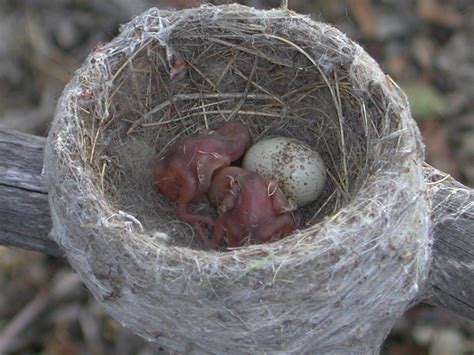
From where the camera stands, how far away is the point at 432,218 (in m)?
2.05

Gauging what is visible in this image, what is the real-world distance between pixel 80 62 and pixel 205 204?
1811 millimetres

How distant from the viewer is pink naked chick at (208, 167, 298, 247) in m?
2.36

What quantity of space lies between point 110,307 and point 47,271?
183cm

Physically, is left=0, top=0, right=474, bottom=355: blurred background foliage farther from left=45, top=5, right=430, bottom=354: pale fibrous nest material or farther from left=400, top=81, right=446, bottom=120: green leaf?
left=45, top=5, right=430, bottom=354: pale fibrous nest material

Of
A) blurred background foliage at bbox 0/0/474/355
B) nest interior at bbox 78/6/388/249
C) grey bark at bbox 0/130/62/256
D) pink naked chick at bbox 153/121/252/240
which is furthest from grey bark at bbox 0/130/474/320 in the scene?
blurred background foliage at bbox 0/0/474/355

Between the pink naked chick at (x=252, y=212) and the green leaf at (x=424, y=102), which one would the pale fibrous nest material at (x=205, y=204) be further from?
the green leaf at (x=424, y=102)

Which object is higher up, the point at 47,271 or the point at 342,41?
the point at 342,41

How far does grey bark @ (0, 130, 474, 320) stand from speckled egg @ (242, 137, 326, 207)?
42 cm

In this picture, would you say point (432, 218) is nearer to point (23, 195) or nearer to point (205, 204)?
point (205, 204)

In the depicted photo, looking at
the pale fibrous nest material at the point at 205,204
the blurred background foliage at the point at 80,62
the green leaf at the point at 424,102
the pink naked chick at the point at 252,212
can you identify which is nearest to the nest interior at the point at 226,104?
the pale fibrous nest material at the point at 205,204

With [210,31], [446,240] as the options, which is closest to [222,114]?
[210,31]

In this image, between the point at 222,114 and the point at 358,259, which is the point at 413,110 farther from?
the point at 358,259

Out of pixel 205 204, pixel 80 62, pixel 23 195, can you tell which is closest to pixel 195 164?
pixel 205 204

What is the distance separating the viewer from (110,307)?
205cm
